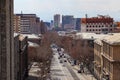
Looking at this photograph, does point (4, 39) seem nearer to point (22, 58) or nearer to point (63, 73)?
point (22, 58)

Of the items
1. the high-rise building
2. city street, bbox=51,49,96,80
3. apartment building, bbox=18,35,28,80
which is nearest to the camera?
the high-rise building

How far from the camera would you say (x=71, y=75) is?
108 meters

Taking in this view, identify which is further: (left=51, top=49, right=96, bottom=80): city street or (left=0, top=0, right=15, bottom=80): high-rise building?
(left=51, top=49, right=96, bottom=80): city street

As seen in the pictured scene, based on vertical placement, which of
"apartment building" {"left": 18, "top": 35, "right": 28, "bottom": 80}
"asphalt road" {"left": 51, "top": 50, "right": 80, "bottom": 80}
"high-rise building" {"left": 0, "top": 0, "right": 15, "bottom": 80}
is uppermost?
"high-rise building" {"left": 0, "top": 0, "right": 15, "bottom": 80}

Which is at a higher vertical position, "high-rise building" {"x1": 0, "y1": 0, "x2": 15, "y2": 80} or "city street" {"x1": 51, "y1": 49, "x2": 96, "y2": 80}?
"high-rise building" {"x1": 0, "y1": 0, "x2": 15, "y2": 80}

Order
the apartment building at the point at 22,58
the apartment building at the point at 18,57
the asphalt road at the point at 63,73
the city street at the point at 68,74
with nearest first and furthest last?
the apartment building at the point at 18,57 < the apartment building at the point at 22,58 < the city street at the point at 68,74 < the asphalt road at the point at 63,73

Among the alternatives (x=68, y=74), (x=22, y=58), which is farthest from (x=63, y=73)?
(x=22, y=58)

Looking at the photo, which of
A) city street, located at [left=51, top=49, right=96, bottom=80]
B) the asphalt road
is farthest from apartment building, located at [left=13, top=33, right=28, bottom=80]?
the asphalt road

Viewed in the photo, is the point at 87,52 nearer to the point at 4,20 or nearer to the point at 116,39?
the point at 116,39

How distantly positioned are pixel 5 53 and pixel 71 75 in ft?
229

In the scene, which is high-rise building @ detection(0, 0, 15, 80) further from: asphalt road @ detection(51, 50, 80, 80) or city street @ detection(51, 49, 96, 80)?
asphalt road @ detection(51, 50, 80, 80)

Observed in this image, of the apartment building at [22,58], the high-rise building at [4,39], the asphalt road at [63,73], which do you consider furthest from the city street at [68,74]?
the high-rise building at [4,39]

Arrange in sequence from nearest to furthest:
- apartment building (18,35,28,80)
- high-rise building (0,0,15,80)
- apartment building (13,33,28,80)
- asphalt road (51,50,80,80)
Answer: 1. high-rise building (0,0,15,80)
2. apartment building (13,33,28,80)
3. apartment building (18,35,28,80)
4. asphalt road (51,50,80,80)

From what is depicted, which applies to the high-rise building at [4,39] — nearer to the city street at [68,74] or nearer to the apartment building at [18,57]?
the apartment building at [18,57]
